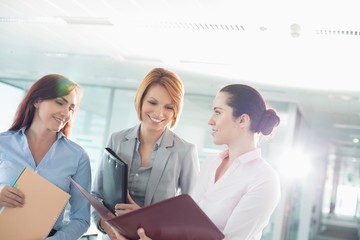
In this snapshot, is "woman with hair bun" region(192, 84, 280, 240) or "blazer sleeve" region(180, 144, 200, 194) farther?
"blazer sleeve" region(180, 144, 200, 194)

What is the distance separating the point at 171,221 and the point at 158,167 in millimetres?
646

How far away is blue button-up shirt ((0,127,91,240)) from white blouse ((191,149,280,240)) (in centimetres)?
59

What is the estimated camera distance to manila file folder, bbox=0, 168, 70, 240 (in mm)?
1845

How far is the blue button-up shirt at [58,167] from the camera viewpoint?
2035mm

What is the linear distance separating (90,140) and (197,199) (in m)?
7.53

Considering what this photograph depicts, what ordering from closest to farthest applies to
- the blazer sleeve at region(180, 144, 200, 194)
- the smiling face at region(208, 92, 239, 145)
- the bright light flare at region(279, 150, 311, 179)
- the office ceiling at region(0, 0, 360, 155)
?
the smiling face at region(208, 92, 239, 145) < the blazer sleeve at region(180, 144, 200, 194) < the office ceiling at region(0, 0, 360, 155) < the bright light flare at region(279, 150, 311, 179)

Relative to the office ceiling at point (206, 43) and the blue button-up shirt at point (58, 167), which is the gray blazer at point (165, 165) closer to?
the blue button-up shirt at point (58, 167)

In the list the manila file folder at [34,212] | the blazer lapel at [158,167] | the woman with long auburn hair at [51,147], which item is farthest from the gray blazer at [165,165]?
the manila file folder at [34,212]

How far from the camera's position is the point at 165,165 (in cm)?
211

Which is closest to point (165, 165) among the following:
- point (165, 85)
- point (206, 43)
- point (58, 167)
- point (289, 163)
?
point (165, 85)

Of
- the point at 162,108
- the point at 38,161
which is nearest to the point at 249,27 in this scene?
the point at 162,108

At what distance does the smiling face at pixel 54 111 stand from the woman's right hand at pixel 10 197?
36 centimetres

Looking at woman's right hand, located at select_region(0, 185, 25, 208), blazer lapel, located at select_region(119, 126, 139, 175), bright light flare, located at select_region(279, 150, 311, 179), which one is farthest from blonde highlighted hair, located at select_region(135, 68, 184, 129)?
bright light flare, located at select_region(279, 150, 311, 179)

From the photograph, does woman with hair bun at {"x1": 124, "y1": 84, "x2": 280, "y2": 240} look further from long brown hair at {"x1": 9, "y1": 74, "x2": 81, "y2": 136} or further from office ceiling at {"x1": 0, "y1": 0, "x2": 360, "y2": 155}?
office ceiling at {"x1": 0, "y1": 0, "x2": 360, "y2": 155}
